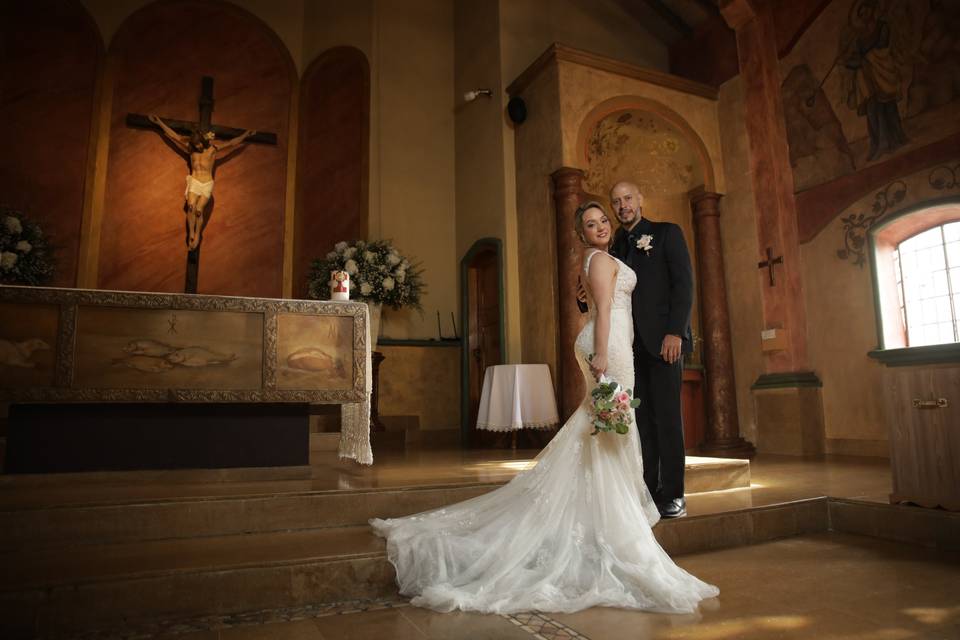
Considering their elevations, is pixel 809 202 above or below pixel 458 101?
below

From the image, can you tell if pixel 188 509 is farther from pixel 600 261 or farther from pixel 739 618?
pixel 739 618

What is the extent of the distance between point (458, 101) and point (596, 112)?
250cm

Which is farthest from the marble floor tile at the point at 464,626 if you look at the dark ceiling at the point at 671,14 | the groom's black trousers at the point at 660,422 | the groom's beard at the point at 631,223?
the dark ceiling at the point at 671,14

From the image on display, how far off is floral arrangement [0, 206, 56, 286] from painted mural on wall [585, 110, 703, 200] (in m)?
6.08

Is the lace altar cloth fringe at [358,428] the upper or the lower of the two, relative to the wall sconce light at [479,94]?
lower

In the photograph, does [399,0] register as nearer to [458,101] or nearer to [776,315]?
[458,101]

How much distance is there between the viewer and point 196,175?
7.92 meters

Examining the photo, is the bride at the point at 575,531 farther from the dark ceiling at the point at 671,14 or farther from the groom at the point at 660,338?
the dark ceiling at the point at 671,14


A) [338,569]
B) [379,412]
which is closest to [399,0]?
[379,412]

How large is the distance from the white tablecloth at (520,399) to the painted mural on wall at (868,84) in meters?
3.72

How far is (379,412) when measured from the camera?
802 cm

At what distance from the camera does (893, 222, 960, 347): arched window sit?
20.5 feet

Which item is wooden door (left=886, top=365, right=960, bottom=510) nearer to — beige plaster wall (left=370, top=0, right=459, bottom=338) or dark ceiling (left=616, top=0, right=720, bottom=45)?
beige plaster wall (left=370, top=0, right=459, bottom=338)

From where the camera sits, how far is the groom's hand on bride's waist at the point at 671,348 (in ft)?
10.5
